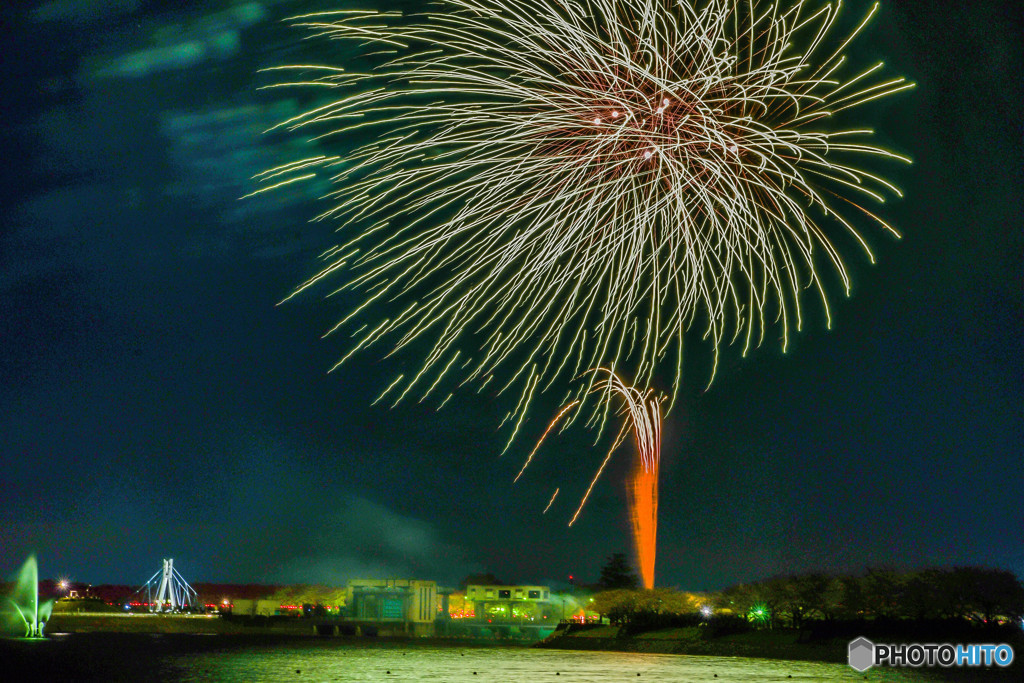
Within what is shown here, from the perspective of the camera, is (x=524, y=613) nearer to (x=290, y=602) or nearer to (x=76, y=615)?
(x=290, y=602)

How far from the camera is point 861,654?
111 feet

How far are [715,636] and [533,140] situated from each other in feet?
108

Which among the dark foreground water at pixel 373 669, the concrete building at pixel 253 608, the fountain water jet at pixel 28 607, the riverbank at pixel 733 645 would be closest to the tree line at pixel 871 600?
the riverbank at pixel 733 645

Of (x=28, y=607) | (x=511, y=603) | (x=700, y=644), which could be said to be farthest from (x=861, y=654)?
(x=511, y=603)

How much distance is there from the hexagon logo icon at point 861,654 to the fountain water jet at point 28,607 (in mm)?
45935

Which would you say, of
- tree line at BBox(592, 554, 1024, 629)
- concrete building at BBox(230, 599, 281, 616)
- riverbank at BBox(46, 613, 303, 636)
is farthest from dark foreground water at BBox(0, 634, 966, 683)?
concrete building at BBox(230, 599, 281, 616)

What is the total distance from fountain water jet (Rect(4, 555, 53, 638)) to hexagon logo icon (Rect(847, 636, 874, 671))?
45.9 metres

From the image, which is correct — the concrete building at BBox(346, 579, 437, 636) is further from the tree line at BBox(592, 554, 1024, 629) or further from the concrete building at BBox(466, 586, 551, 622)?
the tree line at BBox(592, 554, 1024, 629)

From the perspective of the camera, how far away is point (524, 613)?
109062mm

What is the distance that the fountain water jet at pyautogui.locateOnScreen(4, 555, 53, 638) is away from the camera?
55219 mm

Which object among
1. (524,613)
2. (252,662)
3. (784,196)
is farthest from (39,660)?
(524,613)

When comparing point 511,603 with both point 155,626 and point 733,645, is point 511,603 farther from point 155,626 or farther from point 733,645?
point 733,645

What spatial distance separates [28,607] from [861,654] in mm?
50730

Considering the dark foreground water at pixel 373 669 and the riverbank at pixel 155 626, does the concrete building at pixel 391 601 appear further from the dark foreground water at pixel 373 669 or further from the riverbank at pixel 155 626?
the dark foreground water at pixel 373 669
